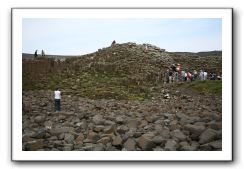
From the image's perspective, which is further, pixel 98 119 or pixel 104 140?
pixel 98 119

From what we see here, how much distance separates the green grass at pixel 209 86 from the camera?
18.5ft

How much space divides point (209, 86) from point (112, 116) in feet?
5.34

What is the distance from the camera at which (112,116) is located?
5.68m

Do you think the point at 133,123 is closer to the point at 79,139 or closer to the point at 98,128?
the point at 98,128

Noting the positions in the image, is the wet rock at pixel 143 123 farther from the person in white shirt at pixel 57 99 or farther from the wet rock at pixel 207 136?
the person in white shirt at pixel 57 99

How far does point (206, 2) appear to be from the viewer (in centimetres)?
538

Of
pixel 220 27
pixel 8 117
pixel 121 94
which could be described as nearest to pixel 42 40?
pixel 8 117

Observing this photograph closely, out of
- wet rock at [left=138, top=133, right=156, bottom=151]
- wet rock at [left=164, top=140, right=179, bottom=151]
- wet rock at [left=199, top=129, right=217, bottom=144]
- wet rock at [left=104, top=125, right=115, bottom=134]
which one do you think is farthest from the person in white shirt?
wet rock at [left=199, top=129, right=217, bottom=144]

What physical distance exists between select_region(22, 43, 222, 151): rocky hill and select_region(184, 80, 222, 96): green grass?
21mm

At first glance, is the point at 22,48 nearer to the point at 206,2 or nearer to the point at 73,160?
the point at 73,160

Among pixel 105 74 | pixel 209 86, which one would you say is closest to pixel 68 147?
pixel 209 86

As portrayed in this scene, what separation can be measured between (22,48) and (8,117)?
909 millimetres

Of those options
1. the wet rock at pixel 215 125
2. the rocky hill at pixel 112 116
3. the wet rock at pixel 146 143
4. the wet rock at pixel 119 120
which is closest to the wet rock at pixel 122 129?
the rocky hill at pixel 112 116

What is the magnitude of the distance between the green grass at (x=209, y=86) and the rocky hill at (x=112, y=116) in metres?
0.02
